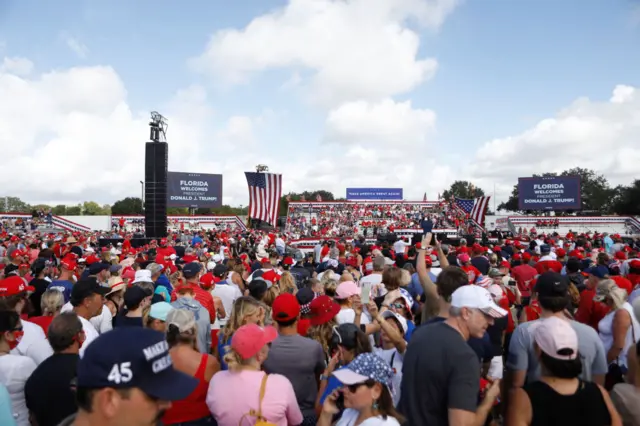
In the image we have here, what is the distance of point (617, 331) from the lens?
3971mm

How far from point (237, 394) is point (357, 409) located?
2.75ft

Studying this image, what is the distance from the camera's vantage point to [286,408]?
266cm

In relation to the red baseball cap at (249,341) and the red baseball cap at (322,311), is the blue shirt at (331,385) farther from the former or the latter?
the red baseball cap at (322,311)

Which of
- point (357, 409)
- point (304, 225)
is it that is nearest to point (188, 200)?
point (304, 225)

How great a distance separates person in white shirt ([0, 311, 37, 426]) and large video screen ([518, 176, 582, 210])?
52008mm

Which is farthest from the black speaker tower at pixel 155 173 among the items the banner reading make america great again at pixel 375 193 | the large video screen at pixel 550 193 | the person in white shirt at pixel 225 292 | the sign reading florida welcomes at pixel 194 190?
the large video screen at pixel 550 193

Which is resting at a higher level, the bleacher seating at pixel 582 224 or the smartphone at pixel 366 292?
the bleacher seating at pixel 582 224

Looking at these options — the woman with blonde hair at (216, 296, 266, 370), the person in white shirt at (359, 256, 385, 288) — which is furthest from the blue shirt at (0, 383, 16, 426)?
the person in white shirt at (359, 256, 385, 288)

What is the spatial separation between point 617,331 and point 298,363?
3.15 m

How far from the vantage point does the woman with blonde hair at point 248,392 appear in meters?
2.59

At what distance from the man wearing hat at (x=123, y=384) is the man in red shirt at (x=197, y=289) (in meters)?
3.97

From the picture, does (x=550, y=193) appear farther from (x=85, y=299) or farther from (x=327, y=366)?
(x=85, y=299)

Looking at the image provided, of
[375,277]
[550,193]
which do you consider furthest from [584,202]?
[375,277]

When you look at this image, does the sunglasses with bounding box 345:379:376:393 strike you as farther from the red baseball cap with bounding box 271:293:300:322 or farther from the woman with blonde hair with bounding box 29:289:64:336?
the woman with blonde hair with bounding box 29:289:64:336
